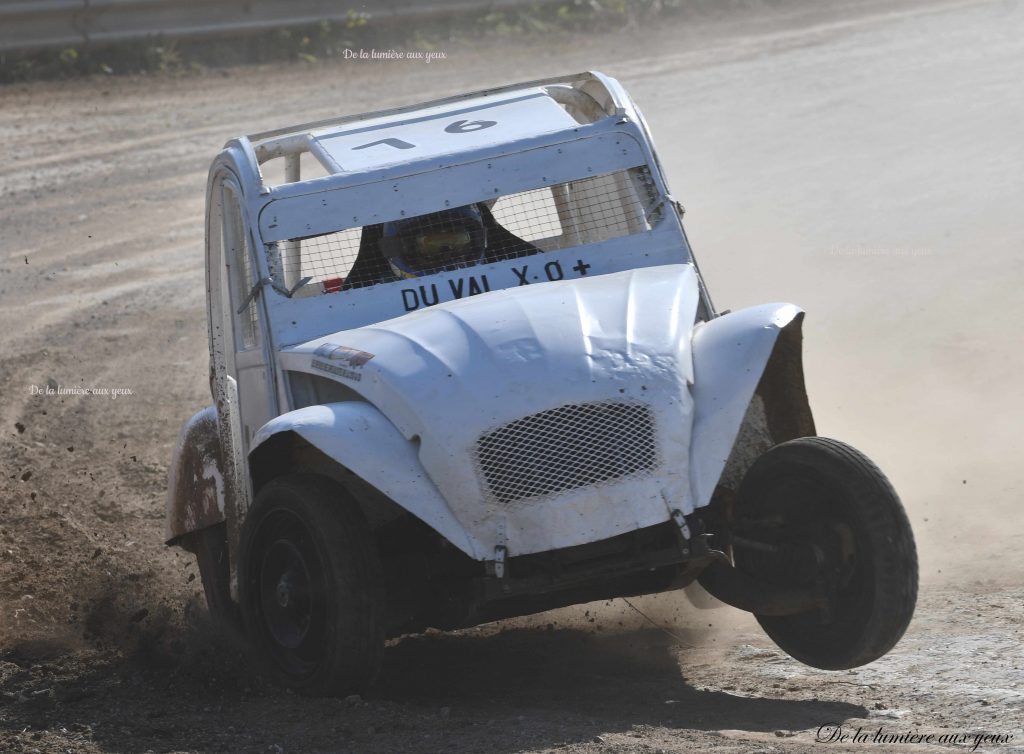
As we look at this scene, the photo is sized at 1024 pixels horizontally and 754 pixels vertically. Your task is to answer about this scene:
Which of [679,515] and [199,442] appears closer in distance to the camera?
[679,515]

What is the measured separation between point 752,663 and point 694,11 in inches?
603

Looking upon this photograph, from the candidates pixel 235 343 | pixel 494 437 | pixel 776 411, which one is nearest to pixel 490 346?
pixel 494 437

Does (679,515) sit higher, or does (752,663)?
(679,515)

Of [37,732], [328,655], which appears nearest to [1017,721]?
[328,655]

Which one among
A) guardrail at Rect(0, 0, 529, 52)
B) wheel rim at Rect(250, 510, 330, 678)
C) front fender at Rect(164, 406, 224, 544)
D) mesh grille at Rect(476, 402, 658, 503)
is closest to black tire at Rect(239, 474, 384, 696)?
wheel rim at Rect(250, 510, 330, 678)

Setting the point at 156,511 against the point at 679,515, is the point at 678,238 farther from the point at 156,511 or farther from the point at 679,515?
the point at 156,511

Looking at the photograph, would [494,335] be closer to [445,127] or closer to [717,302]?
[445,127]

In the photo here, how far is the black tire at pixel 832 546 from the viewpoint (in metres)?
4.42

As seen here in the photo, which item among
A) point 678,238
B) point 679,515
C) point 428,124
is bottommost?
point 679,515

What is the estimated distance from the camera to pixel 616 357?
4.55 meters

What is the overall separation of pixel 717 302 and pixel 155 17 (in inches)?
321

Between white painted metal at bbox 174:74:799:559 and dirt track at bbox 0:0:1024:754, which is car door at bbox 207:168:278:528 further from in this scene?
dirt track at bbox 0:0:1024:754

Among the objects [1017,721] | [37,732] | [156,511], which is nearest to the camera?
[1017,721]

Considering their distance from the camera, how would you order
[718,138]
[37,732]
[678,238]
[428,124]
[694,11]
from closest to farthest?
[37,732] → [678,238] → [428,124] → [718,138] → [694,11]
